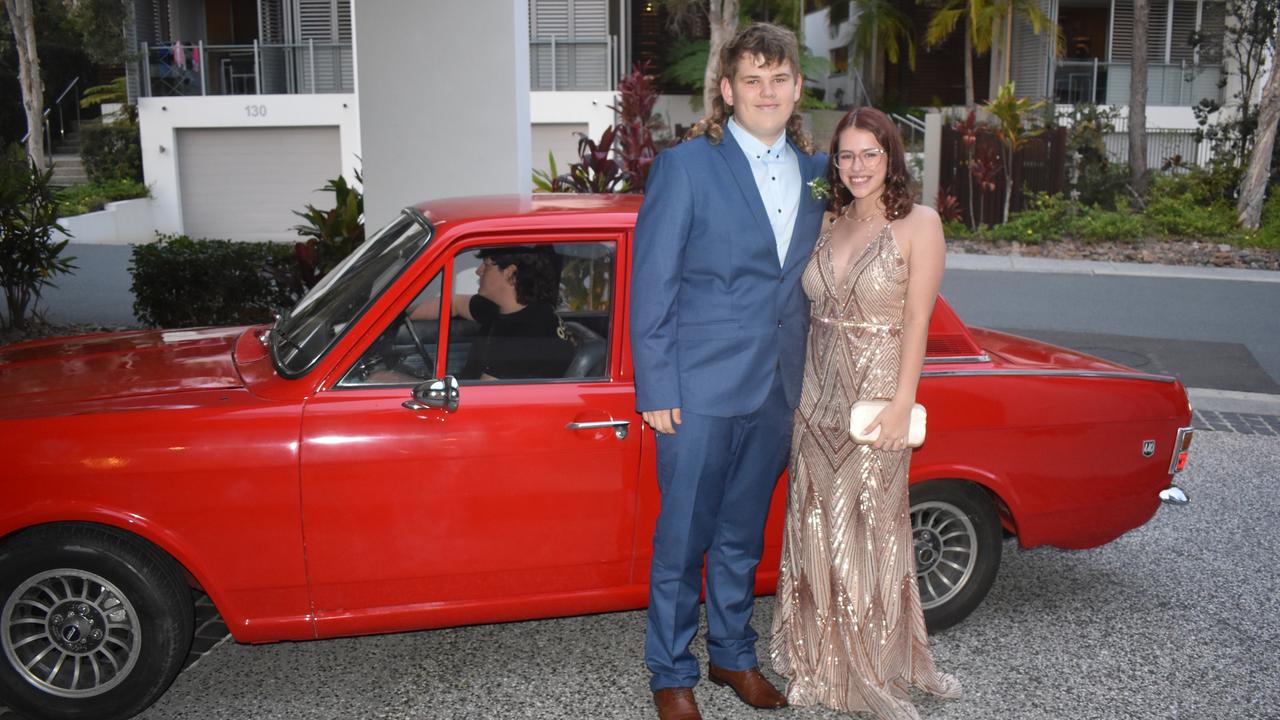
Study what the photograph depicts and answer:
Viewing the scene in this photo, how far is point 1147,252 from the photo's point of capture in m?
17.3

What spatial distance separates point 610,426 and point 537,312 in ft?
1.55

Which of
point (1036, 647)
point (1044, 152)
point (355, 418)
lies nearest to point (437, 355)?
point (355, 418)

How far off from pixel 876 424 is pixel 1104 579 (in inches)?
83.1

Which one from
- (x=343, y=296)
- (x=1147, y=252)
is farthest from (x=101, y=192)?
(x=343, y=296)

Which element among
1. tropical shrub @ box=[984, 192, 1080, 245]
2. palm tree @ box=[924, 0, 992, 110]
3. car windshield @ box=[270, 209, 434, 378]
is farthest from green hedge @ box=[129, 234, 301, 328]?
palm tree @ box=[924, 0, 992, 110]

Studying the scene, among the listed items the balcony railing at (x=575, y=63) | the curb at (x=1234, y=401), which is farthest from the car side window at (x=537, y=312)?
the balcony railing at (x=575, y=63)

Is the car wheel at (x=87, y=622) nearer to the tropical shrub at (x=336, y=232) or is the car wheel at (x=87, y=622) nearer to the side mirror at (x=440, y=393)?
the side mirror at (x=440, y=393)

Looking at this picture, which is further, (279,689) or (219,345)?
(219,345)

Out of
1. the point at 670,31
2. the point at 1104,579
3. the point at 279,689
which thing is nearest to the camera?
the point at 279,689

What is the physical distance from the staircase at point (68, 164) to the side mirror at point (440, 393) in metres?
24.4

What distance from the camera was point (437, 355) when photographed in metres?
3.79

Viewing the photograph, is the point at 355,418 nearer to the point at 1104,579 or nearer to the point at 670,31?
the point at 1104,579

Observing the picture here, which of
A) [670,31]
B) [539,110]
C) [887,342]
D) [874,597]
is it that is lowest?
[874,597]

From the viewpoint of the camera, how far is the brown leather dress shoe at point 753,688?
3873mm
